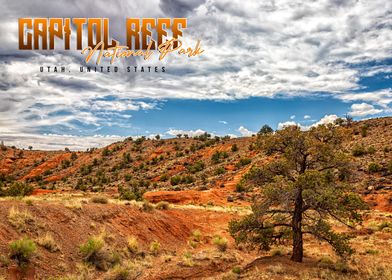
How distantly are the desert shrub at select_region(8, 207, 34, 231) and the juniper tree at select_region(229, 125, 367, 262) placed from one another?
9.57 metres

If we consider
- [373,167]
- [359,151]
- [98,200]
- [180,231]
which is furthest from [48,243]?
[359,151]

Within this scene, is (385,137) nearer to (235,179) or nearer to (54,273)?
(235,179)

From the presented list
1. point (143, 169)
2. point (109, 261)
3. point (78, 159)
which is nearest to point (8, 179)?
point (78, 159)

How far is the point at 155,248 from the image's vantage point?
21422 millimetres

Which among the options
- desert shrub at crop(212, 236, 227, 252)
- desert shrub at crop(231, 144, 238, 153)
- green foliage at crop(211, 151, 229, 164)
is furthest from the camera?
desert shrub at crop(231, 144, 238, 153)

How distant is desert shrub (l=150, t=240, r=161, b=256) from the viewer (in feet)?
69.2

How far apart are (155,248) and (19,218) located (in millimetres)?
8191

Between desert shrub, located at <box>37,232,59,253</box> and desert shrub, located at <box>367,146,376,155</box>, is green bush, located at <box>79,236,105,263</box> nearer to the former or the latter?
desert shrub, located at <box>37,232,59,253</box>

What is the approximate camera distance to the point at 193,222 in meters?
29.7

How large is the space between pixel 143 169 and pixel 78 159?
30247mm

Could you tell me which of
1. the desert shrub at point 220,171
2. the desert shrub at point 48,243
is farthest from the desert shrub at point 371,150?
the desert shrub at point 48,243

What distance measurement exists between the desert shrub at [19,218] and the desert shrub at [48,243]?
1.08 metres

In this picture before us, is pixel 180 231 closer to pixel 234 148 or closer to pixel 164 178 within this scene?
pixel 164 178

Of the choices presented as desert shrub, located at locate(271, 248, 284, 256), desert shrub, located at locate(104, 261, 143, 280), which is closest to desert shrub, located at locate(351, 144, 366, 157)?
desert shrub, located at locate(271, 248, 284, 256)
